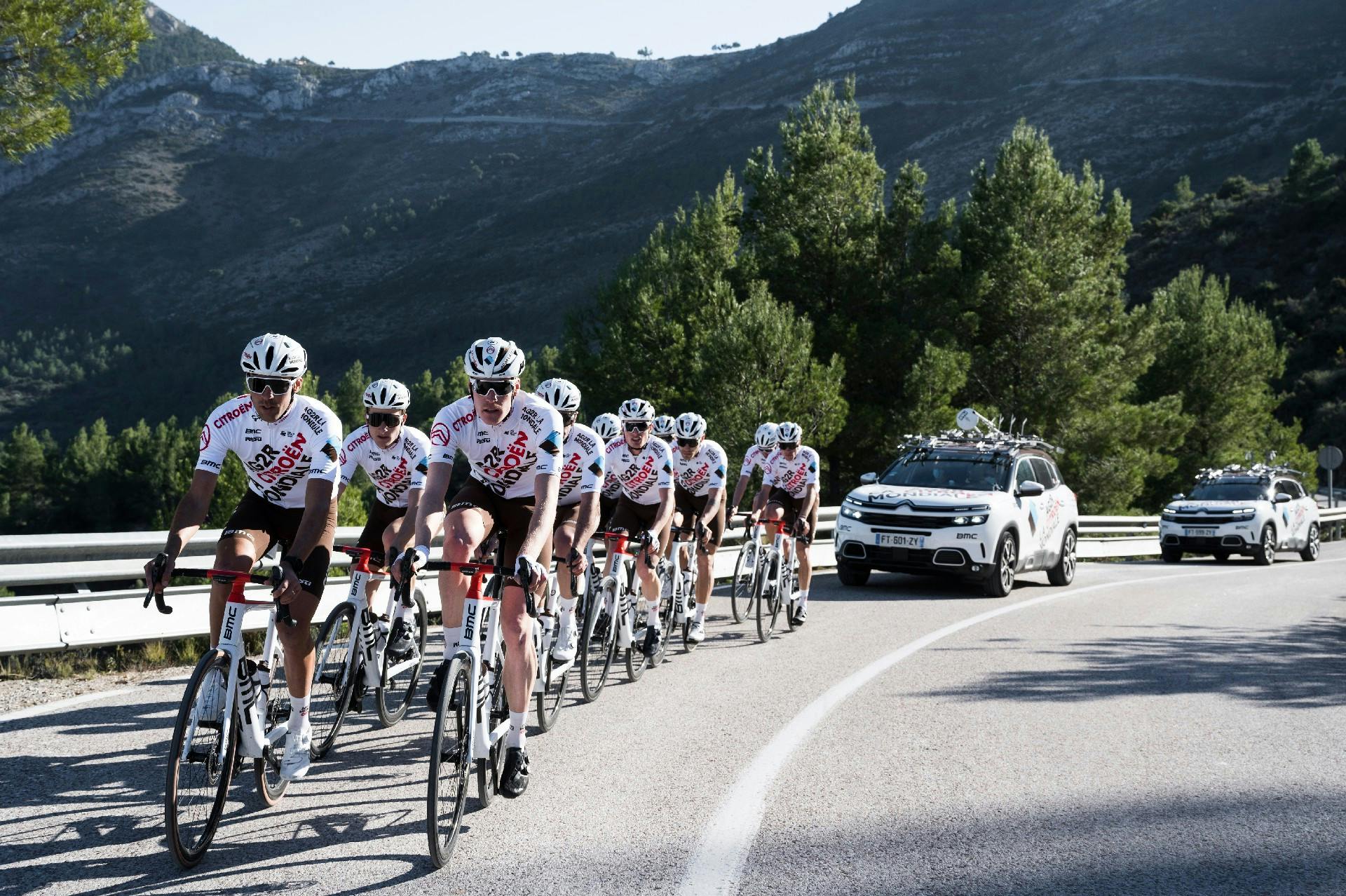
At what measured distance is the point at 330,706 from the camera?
6188 mm

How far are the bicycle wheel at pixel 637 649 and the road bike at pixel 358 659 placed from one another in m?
1.64

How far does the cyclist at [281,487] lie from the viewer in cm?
488

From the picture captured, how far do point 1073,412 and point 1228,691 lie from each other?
30.9m

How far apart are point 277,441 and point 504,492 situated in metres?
1.15

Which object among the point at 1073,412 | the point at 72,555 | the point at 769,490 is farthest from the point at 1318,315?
the point at 72,555

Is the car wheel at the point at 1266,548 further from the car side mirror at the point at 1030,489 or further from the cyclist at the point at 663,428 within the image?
the cyclist at the point at 663,428

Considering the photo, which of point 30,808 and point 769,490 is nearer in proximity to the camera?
point 30,808

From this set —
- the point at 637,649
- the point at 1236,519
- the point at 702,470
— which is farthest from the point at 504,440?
the point at 1236,519

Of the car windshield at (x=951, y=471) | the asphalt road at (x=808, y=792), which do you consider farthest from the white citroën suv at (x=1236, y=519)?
the asphalt road at (x=808, y=792)

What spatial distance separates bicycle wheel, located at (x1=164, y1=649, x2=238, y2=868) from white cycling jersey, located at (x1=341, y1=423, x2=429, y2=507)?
311cm

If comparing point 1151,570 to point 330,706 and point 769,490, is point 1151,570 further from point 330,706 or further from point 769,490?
point 330,706

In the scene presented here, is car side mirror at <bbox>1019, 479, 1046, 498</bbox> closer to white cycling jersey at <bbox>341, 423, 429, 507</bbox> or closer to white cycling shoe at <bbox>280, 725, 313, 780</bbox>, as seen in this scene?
white cycling jersey at <bbox>341, 423, 429, 507</bbox>

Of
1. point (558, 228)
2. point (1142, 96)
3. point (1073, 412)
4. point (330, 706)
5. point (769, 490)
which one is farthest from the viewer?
point (558, 228)

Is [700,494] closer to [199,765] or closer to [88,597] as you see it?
[88,597]
